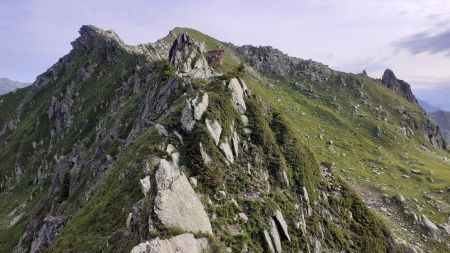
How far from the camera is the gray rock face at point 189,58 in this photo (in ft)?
205

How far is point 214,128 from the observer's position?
3834 centimetres

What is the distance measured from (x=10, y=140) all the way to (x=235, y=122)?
153646 millimetres

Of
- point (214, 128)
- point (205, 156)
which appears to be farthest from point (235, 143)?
point (205, 156)

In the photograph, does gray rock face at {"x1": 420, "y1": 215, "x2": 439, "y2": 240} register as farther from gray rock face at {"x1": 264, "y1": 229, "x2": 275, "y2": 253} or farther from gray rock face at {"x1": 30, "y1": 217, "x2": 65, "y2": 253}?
gray rock face at {"x1": 30, "y1": 217, "x2": 65, "y2": 253}

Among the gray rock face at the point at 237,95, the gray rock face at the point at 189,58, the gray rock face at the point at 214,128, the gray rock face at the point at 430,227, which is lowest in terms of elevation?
the gray rock face at the point at 430,227

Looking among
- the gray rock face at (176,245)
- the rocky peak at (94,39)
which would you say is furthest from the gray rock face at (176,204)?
the rocky peak at (94,39)

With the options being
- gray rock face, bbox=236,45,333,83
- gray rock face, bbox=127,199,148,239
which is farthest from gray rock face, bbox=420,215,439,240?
gray rock face, bbox=236,45,333,83

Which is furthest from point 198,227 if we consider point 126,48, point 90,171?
point 126,48

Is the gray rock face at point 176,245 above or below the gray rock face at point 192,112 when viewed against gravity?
below

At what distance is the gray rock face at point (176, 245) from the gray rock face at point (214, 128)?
44.0ft

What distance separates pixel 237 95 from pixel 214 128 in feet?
26.1

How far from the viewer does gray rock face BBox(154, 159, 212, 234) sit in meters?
25.1

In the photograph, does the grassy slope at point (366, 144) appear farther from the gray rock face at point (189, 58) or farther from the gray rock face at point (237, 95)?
the gray rock face at point (237, 95)

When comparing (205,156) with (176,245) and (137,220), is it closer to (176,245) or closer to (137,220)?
(137,220)
